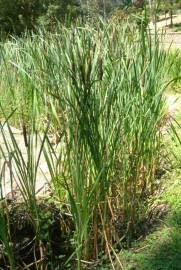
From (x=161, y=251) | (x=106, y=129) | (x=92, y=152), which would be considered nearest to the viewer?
(x=92, y=152)

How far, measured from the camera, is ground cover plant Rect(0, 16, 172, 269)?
1.79m

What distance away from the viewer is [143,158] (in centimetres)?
247

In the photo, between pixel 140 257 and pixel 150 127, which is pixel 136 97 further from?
pixel 140 257

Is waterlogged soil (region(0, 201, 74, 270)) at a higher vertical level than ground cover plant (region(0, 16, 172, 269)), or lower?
lower

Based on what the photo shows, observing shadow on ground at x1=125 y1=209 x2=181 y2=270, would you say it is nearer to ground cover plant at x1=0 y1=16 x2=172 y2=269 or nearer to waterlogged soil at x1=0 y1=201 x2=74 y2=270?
ground cover plant at x1=0 y1=16 x2=172 y2=269

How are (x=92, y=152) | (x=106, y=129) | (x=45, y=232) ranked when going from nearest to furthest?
(x=92, y=152)
(x=106, y=129)
(x=45, y=232)

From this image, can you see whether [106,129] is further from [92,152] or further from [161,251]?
[161,251]

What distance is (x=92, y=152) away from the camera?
6.08 ft

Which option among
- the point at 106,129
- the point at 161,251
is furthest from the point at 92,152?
the point at 161,251

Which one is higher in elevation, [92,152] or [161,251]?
[92,152]

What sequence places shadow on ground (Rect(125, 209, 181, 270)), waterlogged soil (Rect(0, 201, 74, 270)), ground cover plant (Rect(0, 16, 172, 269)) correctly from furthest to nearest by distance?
waterlogged soil (Rect(0, 201, 74, 270))
shadow on ground (Rect(125, 209, 181, 270))
ground cover plant (Rect(0, 16, 172, 269))

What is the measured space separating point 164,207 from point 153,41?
984 millimetres

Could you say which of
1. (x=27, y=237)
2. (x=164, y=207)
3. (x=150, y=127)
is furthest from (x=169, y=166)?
(x=27, y=237)

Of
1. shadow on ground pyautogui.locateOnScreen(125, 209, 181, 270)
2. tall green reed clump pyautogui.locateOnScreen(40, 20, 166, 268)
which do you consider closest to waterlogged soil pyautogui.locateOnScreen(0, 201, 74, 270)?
tall green reed clump pyautogui.locateOnScreen(40, 20, 166, 268)
